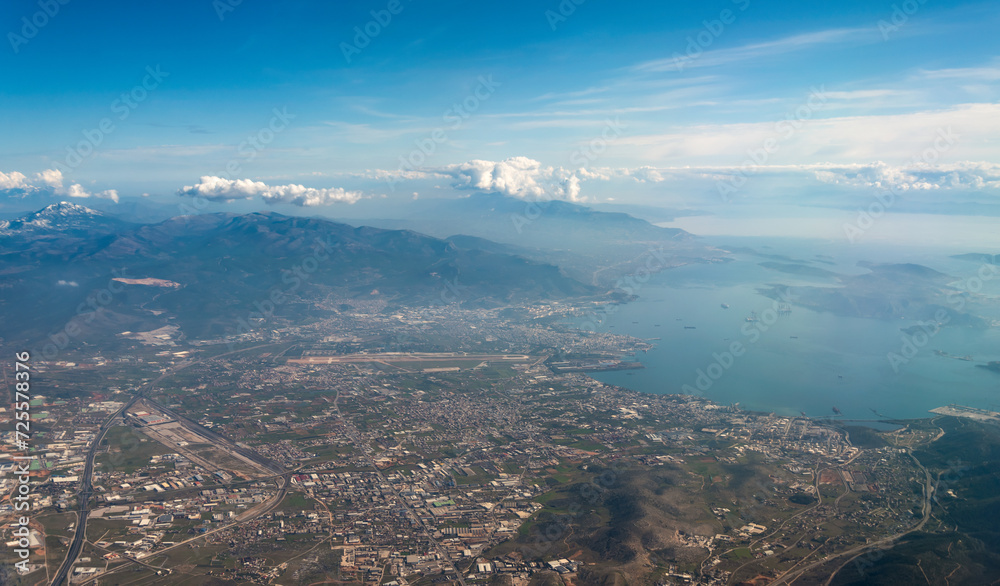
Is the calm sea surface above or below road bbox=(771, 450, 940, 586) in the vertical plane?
above

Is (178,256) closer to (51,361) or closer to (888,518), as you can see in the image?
(51,361)

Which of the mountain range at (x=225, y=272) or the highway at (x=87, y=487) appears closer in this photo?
the highway at (x=87, y=487)

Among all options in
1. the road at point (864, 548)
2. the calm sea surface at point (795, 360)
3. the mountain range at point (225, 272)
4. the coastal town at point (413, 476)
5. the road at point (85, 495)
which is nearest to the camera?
the road at point (85, 495)

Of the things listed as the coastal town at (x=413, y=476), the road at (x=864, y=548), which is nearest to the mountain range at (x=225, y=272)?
the coastal town at (x=413, y=476)

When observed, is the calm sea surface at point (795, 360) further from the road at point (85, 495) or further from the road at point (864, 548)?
the road at point (85, 495)

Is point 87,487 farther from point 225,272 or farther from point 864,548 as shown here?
point 225,272

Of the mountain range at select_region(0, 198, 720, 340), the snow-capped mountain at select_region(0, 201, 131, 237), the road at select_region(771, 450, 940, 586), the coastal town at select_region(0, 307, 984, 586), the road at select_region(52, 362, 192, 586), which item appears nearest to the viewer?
the road at select_region(52, 362, 192, 586)

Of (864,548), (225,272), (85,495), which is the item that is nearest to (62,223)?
(225,272)

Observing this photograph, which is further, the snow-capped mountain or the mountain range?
the snow-capped mountain

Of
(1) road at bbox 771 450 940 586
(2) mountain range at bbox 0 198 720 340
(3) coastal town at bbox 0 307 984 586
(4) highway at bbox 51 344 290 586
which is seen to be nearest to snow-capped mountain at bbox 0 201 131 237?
(2) mountain range at bbox 0 198 720 340

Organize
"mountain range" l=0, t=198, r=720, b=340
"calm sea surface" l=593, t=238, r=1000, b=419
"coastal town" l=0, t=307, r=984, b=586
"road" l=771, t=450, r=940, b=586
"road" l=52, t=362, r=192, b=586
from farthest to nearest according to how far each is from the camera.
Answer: "mountain range" l=0, t=198, r=720, b=340 < "calm sea surface" l=593, t=238, r=1000, b=419 < "coastal town" l=0, t=307, r=984, b=586 < "road" l=771, t=450, r=940, b=586 < "road" l=52, t=362, r=192, b=586

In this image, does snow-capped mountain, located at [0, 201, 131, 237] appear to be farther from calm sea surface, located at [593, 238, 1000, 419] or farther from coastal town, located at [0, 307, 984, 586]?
calm sea surface, located at [593, 238, 1000, 419]
